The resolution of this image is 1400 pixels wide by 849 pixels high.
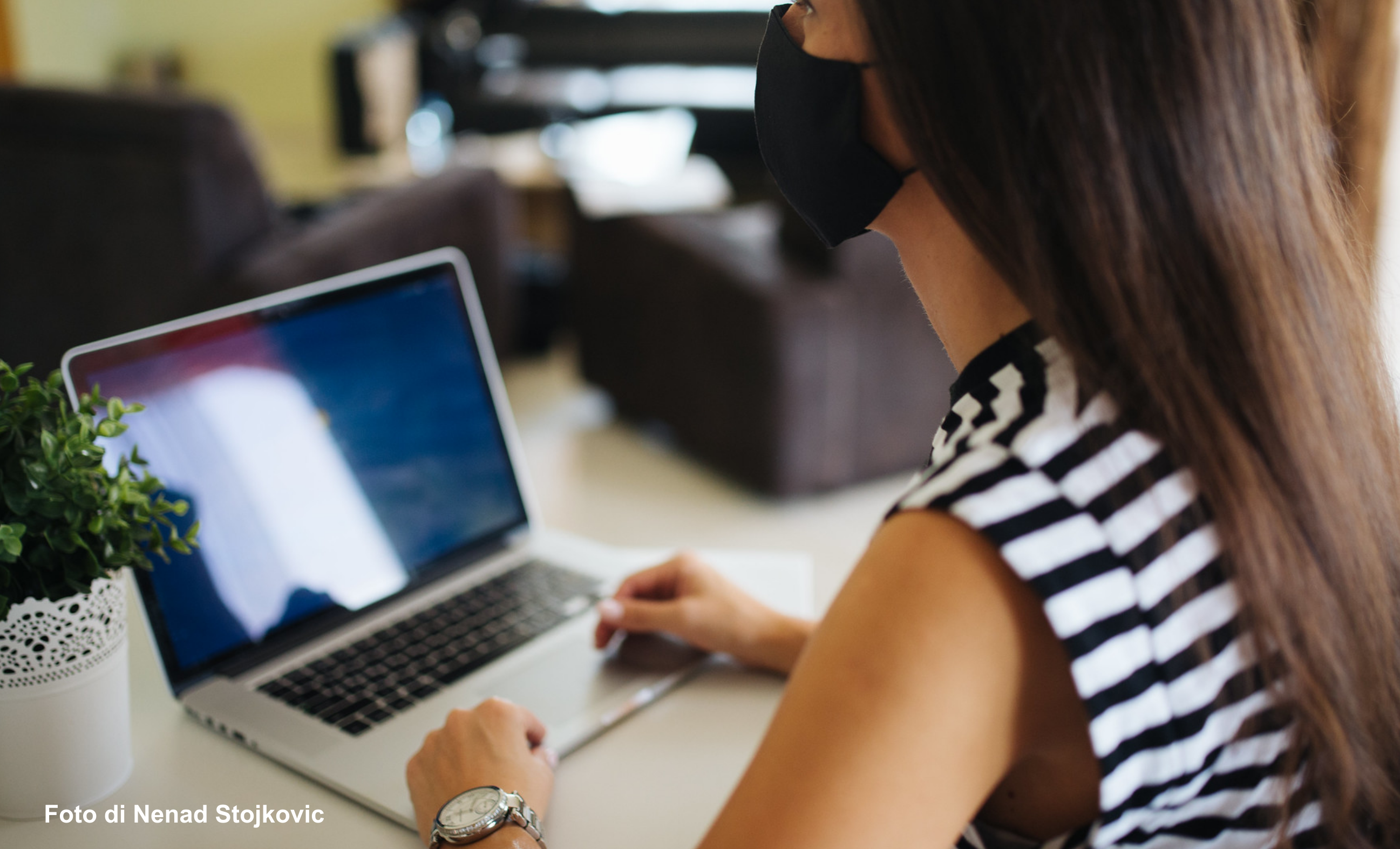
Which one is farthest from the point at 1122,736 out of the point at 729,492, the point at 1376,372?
the point at 729,492

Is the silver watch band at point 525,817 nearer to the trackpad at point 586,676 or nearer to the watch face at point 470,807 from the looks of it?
the watch face at point 470,807

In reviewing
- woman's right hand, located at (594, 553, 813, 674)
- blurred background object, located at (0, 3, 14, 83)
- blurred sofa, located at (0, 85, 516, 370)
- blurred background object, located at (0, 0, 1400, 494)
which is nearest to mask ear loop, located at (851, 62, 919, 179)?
woman's right hand, located at (594, 553, 813, 674)

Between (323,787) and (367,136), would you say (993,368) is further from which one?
(367,136)

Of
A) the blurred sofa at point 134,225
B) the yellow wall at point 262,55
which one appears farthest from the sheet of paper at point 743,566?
the yellow wall at point 262,55

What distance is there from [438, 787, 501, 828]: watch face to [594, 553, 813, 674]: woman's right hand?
23cm

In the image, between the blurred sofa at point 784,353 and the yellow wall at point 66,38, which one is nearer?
the blurred sofa at point 784,353

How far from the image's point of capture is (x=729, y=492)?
208 cm

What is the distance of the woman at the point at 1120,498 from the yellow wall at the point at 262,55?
4207mm

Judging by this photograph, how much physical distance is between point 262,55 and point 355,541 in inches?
178

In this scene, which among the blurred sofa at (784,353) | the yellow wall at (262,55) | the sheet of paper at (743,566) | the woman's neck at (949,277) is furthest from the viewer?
the yellow wall at (262,55)

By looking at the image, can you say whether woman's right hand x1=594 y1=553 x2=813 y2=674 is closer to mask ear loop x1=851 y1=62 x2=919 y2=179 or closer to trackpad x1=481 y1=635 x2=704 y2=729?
trackpad x1=481 y1=635 x2=704 y2=729

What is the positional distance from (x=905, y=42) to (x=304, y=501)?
24.0 inches

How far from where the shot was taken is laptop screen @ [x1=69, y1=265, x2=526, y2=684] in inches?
33.6

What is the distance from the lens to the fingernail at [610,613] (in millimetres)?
934
